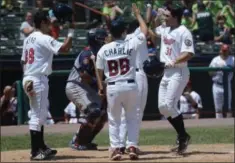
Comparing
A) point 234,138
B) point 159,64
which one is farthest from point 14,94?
point 159,64

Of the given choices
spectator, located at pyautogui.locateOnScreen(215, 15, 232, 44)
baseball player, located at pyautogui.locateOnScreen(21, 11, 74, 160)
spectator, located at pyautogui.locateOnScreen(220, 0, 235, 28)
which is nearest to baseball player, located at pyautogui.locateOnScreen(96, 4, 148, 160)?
baseball player, located at pyautogui.locateOnScreen(21, 11, 74, 160)

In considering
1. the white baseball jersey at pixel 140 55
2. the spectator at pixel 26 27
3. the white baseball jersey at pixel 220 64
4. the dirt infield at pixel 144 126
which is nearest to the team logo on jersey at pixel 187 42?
the white baseball jersey at pixel 140 55

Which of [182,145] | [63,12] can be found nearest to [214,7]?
[182,145]

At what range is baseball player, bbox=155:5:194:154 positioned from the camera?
10531 millimetres

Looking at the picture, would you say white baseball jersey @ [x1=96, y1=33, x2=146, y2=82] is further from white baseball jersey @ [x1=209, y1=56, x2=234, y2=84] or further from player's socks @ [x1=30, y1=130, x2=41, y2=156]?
white baseball jersey @ [x1=209, y1=56, x2=234, y2=84]

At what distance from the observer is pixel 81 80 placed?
11219 mm

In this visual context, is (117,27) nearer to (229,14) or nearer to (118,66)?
(118,66)

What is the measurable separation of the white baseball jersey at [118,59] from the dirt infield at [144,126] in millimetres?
5141

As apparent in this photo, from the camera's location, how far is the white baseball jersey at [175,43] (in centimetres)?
1052

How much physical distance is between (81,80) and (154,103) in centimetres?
727

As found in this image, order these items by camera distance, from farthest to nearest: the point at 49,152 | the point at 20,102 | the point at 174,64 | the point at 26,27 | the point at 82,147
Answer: the point at 26,27 → the point at 20,102 → the point at 82,147 → the point at 174,64 → the point at 49,152

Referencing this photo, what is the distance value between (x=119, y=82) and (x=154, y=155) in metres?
1.29

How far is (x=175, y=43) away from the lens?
34.8 ft

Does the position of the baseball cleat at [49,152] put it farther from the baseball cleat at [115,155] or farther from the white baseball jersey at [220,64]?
the white baseball jersey at [220,64]
